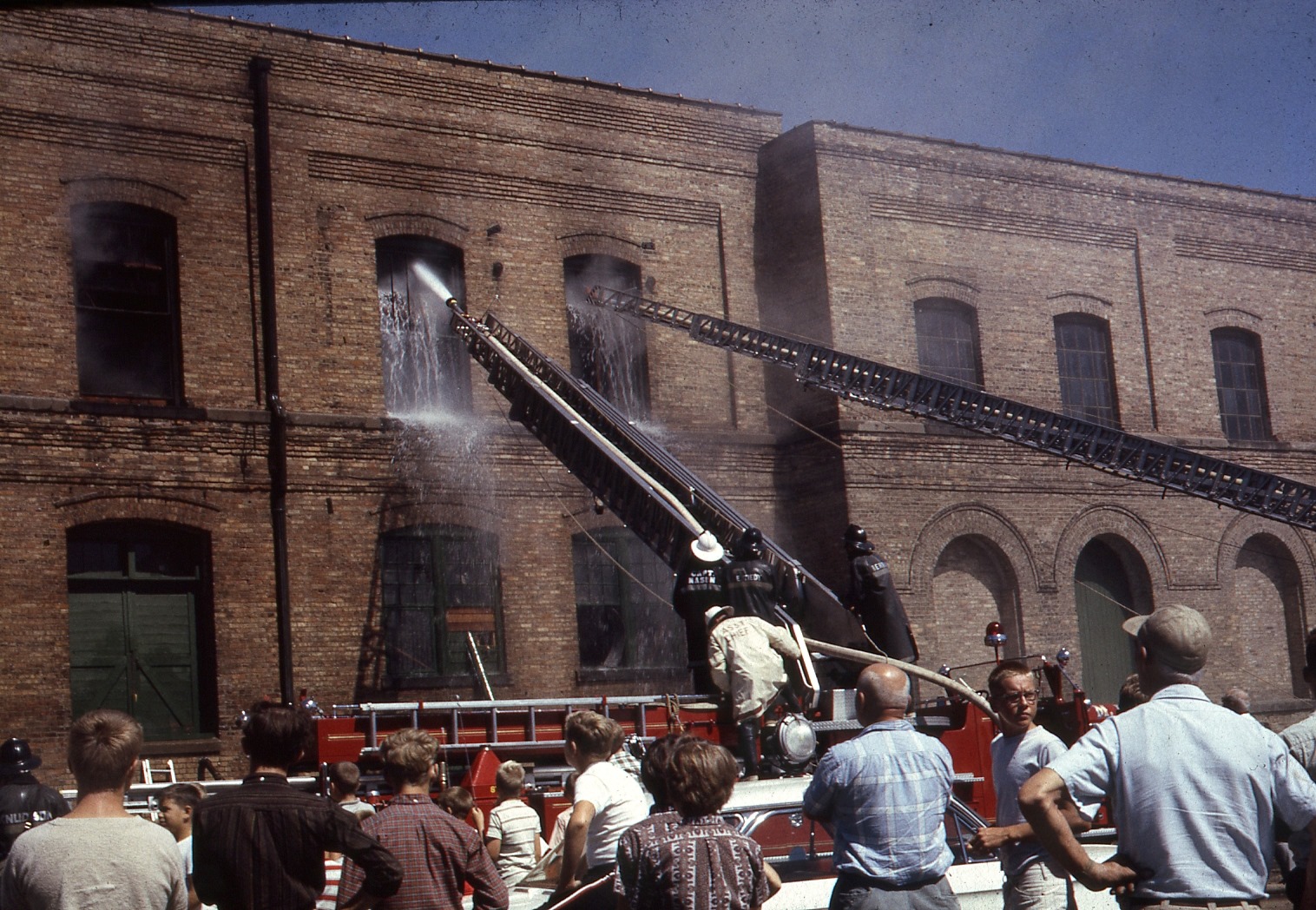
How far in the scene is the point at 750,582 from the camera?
11.6 meters

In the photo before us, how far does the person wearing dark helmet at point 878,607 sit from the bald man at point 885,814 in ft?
24.0

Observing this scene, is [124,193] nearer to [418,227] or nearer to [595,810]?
[418,227]

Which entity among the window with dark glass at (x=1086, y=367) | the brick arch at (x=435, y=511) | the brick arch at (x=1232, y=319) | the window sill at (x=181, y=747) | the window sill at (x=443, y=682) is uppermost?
the brick arch at (x=1232, y=319)

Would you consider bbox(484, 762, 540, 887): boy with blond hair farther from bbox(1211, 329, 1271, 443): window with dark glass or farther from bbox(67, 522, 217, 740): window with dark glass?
bbox(1211, 329, 1271, 443): window with dark glass

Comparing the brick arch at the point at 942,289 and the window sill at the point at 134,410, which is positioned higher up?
the brick arch at the point at 942,289

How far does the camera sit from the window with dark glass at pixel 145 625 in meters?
16.2

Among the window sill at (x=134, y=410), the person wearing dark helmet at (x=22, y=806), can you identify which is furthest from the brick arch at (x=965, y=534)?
the person wearing dark helmet at (x=22, y=806)

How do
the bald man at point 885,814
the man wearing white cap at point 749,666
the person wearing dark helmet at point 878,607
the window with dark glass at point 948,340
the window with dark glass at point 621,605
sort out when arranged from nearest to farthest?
the bald man at point 885,814 → the man wearing white cap at point 749,666 → the person wearing dark helmet at point 878,607 → the window with dark glass at point 621,605 → the window with dark glass at point 948,340

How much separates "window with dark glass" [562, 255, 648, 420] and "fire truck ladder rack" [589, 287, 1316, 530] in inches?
83.1

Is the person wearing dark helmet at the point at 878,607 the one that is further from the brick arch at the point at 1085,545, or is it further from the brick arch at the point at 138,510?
the brick arch at the point at 1085,545

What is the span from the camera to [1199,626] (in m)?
4.17

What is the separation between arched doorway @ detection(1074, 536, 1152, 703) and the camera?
22.2m

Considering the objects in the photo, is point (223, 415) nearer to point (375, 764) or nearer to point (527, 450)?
point (527, 450)

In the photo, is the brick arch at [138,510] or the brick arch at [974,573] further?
the brick arch at [974,573]
